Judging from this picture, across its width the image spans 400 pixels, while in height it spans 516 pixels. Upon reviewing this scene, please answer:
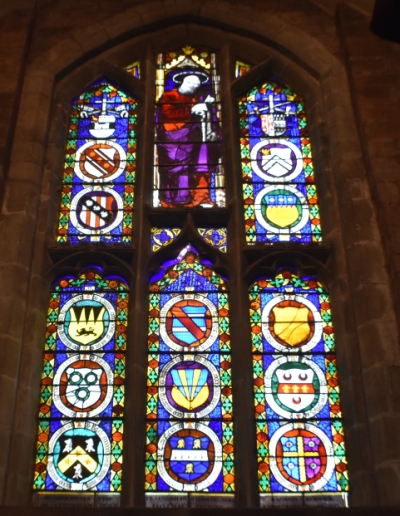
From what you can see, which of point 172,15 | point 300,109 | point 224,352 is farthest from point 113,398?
point 172,15

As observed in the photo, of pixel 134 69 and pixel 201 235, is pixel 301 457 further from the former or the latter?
pixel 134 69

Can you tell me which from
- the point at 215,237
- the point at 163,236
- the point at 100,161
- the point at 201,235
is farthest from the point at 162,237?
the point at 100,161

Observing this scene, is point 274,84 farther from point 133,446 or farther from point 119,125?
point 133,446

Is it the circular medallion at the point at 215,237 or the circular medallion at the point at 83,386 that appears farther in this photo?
the circular medallion at the point at 215,237

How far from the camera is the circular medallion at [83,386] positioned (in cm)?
828

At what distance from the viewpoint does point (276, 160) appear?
1011cm

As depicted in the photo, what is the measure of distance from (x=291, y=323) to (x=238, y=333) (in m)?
0.54

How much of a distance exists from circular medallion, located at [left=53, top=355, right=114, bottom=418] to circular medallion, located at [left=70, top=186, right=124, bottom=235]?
4.89ft

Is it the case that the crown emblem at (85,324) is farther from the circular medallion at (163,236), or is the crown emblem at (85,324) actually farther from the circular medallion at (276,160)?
the circular medallion at (276,160)

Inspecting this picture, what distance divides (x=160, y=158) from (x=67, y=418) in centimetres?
314

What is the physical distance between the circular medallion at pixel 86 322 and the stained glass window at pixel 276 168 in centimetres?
155

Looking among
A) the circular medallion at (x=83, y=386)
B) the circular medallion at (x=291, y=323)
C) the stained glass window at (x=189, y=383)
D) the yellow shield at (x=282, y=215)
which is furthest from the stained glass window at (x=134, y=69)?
the circular medallion at (x=83, y=386)

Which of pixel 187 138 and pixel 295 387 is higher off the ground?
pixel 187 138

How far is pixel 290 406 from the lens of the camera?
8.30 metres
